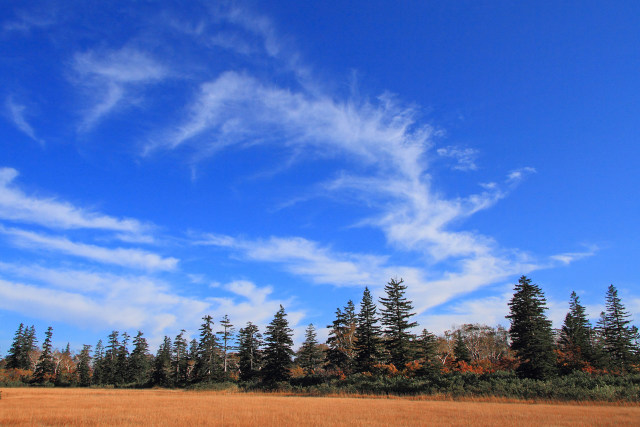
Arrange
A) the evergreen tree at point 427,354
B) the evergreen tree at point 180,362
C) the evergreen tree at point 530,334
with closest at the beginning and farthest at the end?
the evergreen tree at point 530,334, the evergreen tree at point 427,354, the evergreen tree at point 180,362

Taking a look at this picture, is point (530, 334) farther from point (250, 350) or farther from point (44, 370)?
point (44, 370)

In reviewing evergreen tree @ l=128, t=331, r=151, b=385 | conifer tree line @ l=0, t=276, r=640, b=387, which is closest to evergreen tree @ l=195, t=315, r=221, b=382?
conifer tree line @ l=0, t=276, r=640, b=387

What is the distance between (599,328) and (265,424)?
91.9m

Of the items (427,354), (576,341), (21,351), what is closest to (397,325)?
(427,354)

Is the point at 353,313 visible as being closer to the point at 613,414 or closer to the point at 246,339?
the point at 246,339

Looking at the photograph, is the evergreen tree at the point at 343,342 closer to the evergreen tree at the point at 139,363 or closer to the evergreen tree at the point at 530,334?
the evergreen tree at the point at 530,334

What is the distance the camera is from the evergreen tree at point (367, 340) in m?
62.5

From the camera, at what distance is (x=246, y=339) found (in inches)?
3282

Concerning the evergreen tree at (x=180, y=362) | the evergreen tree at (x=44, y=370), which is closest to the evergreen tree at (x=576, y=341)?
the evergreen tree at (x=180, y=362)

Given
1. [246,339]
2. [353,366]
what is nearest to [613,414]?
[353,366]

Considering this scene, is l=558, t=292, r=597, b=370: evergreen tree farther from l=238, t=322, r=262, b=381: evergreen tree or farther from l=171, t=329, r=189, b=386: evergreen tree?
l=171, t=329, r=189, b=386: evergreen tree

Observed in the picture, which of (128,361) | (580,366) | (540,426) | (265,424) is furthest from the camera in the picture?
(128,361)

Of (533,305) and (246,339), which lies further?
(246,339)

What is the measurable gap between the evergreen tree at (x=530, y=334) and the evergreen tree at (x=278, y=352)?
126ft
